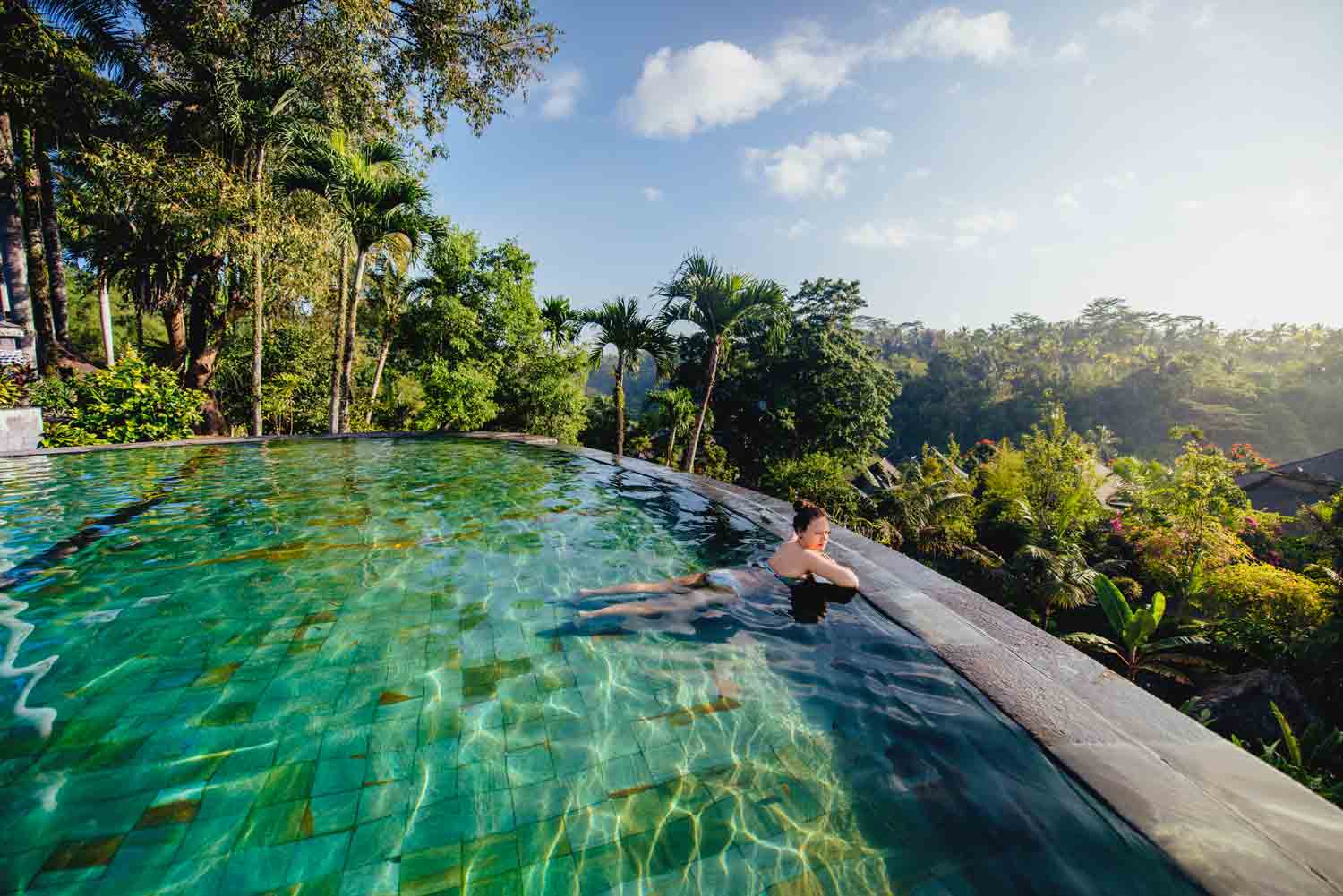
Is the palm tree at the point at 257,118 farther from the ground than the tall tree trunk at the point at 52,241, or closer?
farther from the ground

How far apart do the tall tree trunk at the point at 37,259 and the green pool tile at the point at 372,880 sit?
53.1 ft

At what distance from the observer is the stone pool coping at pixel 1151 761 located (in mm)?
1579

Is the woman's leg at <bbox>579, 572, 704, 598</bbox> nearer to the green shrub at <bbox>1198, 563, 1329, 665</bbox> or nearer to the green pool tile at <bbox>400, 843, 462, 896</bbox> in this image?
the green pool tile at <bbox>400, 843, 462, 896</bbox>

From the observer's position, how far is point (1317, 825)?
1680 millimetres

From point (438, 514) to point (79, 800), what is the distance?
12.5 feet

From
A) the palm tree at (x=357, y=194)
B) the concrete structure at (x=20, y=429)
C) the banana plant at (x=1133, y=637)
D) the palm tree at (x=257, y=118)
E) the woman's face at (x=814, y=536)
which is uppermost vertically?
the palm tree at (x=257, y=118)

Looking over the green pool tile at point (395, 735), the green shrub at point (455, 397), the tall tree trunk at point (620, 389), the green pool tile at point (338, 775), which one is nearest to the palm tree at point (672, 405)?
the tall tree trunk at point (620, 389)

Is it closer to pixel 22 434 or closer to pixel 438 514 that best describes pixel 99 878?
pixel 438 514

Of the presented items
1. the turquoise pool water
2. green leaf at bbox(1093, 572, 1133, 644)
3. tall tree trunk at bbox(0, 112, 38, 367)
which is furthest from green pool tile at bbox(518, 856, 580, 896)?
tall tree trunk at bbox(0, 112, 38, 367)

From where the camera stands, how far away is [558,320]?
50.2ft

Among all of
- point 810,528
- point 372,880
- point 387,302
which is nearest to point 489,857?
point 372,880

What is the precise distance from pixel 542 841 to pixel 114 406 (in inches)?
443

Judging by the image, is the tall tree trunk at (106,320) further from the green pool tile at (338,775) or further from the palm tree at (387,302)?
the green pool tile at (338,775)

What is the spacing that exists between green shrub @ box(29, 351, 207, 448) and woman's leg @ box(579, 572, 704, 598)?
9.77m
